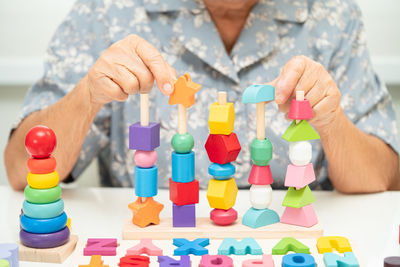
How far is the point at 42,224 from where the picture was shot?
0.96m

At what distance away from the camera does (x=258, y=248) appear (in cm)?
95

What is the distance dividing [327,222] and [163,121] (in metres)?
0.47

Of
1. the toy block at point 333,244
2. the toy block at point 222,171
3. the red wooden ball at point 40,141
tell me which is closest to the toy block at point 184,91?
the toy block at point 222,171

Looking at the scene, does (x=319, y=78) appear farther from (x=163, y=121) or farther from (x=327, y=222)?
(x=163, y=121)

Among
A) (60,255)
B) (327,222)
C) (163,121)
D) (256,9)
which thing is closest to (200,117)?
(163,121)

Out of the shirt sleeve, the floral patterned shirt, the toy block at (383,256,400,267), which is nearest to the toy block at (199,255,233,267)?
the toy block at (383,256,400,267)

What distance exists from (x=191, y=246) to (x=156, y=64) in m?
0.33

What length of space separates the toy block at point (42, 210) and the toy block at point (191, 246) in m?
0.21

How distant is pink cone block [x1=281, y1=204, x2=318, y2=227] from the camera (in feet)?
3.42

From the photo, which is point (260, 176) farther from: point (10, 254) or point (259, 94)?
point (10, 254)

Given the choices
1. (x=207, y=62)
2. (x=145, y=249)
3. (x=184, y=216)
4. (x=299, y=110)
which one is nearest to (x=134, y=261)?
(x=145, y=249)

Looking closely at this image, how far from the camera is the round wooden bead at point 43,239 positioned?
0.96 metres

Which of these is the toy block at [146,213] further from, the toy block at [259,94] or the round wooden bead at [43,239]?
the toy block at [259,94]

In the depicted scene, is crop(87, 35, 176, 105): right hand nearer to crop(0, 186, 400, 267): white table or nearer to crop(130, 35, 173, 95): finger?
crop(130, 35, 173, 95): finger
